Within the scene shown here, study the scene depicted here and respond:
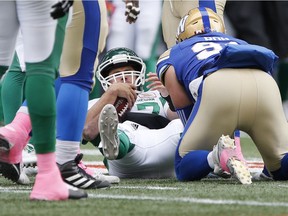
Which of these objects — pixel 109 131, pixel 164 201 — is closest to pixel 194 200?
pixel 164 201

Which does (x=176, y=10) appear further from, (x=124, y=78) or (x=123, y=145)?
(x=123, y=145)

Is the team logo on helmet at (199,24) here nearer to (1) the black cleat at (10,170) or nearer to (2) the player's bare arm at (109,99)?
(2) the player's bare arm at (109,99)

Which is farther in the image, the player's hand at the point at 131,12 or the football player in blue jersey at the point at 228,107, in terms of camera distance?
the player's hand at the point at 131,12

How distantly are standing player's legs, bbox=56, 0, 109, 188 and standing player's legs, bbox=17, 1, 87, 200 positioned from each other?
1.37 ft

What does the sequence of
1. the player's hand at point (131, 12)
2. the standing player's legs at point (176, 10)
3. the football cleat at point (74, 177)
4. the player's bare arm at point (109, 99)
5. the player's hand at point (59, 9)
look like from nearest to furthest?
the player's hand at point (59, 9)
the football cleat at point (74, 177)
the player's bare arm at point (109, 99)
the player's hand at point (131, 12)
the standing player's legs at point (176, 10)

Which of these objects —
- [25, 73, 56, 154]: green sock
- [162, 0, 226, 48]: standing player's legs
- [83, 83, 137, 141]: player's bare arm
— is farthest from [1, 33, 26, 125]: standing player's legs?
[25, 73, 56, 154]: green sock

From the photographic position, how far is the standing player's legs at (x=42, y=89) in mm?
3863

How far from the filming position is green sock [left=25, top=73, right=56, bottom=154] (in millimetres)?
3854

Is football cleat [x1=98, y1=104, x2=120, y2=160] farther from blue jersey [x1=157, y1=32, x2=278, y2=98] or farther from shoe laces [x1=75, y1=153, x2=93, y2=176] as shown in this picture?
blue jersey [x1=157, y1=32, x2=278, y2=98]

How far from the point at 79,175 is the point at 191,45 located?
122 cm

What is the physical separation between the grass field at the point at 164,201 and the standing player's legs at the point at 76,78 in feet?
0.71

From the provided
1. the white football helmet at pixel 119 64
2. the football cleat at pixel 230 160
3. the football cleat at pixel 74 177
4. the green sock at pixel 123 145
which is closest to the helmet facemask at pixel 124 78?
the white football helmet at pixel 119 64

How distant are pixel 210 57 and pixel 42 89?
1.45 meters

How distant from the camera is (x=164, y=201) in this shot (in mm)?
3949
